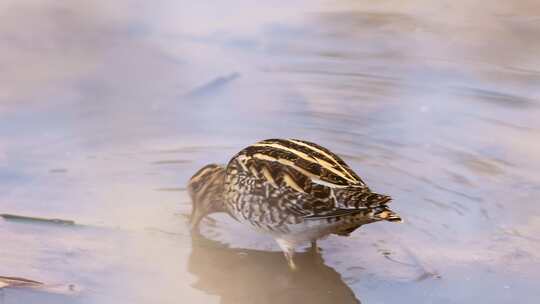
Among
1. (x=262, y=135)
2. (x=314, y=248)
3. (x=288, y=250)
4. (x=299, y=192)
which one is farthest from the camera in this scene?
(x=262, y=135)

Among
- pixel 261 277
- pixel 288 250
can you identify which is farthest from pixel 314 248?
pixel 261 277

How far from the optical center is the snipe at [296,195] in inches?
215

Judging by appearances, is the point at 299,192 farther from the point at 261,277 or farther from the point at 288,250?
the point at 261,277

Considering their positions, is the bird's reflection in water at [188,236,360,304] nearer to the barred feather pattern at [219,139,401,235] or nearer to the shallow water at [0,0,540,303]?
the shallow water at [0,0,540,303]

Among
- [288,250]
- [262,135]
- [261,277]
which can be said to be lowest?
[261,277]

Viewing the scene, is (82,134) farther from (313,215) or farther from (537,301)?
(537,301)

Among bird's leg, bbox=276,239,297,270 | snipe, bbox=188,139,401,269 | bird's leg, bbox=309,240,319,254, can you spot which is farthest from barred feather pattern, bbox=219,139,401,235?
bird's leg, bbox=309,240,319,254

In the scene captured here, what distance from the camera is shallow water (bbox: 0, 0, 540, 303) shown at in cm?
572

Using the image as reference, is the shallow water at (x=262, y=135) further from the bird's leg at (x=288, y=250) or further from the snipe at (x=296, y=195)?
the snipe at (x=296, y=195)

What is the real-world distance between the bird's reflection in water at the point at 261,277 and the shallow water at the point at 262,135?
0.04ft

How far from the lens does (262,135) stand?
294 inches

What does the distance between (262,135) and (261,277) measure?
6.18 feet

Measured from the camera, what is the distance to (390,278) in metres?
5.63

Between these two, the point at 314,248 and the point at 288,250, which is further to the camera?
the point at 314,248
